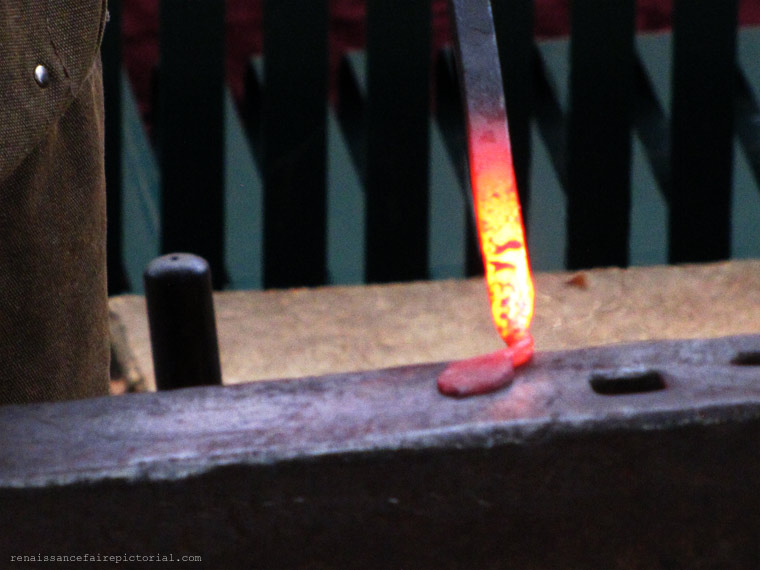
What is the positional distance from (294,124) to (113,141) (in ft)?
0.93

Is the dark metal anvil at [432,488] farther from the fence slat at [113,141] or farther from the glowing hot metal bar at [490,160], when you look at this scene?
the fence slat at [113,141]

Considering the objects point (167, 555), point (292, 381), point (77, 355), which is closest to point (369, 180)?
point (77, 355)

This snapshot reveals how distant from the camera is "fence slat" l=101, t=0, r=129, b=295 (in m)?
1.55

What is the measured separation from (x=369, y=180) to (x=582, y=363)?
1055mm

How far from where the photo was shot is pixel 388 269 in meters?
1.62

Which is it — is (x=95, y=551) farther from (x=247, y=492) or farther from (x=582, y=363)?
(x=582, y=363)

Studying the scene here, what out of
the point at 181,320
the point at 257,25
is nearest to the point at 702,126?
the point at 257,25

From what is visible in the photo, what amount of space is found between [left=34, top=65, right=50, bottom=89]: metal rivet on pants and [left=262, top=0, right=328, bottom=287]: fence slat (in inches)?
36.3

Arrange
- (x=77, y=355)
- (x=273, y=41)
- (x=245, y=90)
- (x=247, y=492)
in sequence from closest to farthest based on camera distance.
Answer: (x=247, y=492)
(x=77, y=355)
(x=273, y=41)
(x=245, y=90)

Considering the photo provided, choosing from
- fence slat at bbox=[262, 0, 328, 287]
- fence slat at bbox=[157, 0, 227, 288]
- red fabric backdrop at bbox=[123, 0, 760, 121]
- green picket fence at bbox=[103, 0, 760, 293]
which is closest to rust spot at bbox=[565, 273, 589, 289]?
green picket fence at bbox=[103, 0, 760, 293]

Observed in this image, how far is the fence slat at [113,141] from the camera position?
1.55 metres

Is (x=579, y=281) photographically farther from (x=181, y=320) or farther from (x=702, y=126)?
(x=181, y=320)

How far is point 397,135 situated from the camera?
1.59 metres

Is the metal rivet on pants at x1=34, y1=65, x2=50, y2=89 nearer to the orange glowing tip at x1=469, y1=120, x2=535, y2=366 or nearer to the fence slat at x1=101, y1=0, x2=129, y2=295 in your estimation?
the orange glowing tip at x1=469, y1=120, x2=535, y2=366
